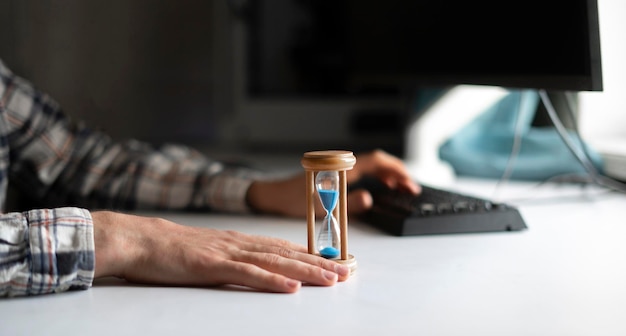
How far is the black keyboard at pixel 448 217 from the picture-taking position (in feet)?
3.41

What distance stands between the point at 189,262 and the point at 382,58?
936mm

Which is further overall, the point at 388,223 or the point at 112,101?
the point at 112,101

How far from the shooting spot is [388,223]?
107 centimetres

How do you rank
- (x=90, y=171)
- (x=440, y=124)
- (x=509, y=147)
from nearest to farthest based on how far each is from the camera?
(x=90, y=171), (x=509, y=147), (x=440, y=124)

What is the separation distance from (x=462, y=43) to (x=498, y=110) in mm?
440

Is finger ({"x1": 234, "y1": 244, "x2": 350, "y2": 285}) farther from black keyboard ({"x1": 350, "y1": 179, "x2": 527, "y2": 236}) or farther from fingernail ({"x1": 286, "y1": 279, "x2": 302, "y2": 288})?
black keyboard ({"x1": 350, "y1": 179, "x2": 527, "y2": 236})

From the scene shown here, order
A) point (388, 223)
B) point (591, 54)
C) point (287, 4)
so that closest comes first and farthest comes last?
point (591, 54), point (388, 223), point (287, 4)

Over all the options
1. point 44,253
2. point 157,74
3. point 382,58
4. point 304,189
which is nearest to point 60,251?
point 44,253

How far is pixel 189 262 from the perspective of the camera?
2.62 ft

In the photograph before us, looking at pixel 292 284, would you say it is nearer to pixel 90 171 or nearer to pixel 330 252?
pixel 330 252

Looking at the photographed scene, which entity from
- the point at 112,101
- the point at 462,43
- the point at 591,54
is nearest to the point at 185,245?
the point at 591,54

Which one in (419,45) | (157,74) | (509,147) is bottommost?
(509,147)

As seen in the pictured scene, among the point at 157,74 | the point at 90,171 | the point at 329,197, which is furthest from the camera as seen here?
the point at 157,74

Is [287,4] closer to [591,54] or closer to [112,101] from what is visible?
[112,101]
